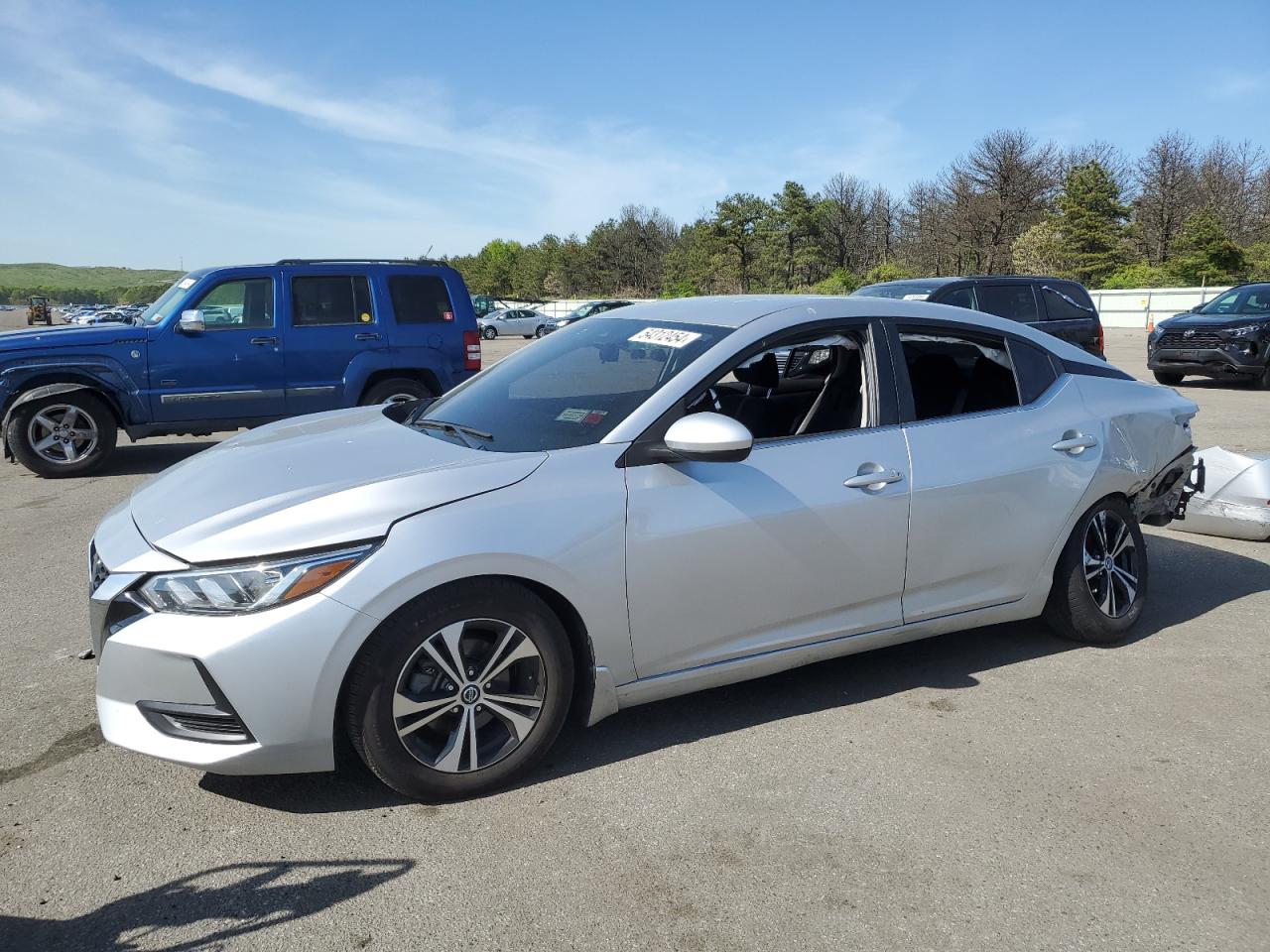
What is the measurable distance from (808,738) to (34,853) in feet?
8.19

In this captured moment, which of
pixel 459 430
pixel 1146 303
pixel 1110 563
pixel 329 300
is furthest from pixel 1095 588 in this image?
pixel 1146 303

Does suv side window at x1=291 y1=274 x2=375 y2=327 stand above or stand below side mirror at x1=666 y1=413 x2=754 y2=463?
above

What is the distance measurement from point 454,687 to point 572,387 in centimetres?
138

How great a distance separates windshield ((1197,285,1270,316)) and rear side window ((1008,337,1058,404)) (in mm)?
14533

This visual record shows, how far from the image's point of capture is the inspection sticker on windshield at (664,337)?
3.92 metres

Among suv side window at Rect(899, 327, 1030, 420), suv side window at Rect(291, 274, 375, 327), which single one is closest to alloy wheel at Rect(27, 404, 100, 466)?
suv side window at Rect(291, 274, 375, 327)

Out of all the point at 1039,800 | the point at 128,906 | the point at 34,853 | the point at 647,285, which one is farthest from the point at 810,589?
the point at 647,285

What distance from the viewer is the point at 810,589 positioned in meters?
3.73

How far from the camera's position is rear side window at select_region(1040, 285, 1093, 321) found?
1321 centimetres

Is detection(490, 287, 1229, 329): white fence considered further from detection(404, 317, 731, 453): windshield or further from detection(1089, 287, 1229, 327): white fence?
detection(404, 317, 731, 453): windshield

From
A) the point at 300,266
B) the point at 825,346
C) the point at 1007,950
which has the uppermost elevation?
the point at 300,266

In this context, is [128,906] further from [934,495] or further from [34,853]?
[934,495]

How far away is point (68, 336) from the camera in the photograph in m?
9.22

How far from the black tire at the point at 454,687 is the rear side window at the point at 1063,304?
460 inches
